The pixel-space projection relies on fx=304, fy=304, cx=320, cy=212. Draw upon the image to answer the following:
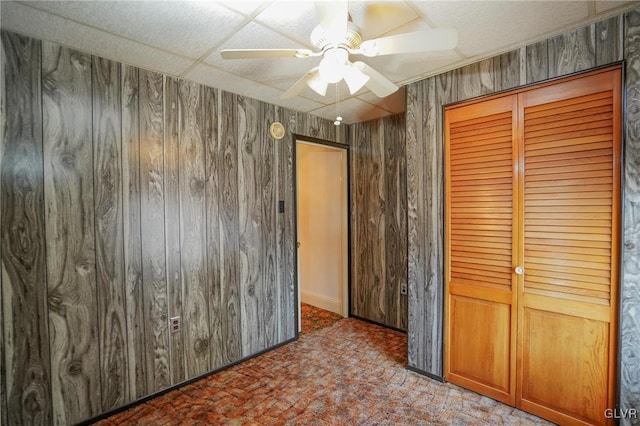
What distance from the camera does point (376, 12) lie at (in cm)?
155

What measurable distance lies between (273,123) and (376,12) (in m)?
1.65

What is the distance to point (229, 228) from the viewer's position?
106 inches

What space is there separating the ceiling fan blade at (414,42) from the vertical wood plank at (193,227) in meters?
1.61

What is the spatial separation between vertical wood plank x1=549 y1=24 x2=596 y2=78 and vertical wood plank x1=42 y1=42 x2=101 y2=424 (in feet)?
9.70

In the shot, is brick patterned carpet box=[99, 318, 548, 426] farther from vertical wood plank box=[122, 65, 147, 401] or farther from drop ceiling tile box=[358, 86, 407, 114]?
drop ceiling tile box=[358, 86, 407, 114]

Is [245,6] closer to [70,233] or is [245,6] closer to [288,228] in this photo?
[70,233]

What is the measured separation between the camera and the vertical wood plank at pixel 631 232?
1.63m

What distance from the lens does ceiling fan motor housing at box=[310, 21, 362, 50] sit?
1.33m

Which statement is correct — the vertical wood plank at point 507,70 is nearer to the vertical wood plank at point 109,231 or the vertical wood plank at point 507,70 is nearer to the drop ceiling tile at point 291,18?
the drop ceiling tile at point 291,18

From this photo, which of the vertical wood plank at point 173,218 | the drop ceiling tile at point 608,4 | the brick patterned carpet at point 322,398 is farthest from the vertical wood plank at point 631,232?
the vertical wood plank at point 173,218

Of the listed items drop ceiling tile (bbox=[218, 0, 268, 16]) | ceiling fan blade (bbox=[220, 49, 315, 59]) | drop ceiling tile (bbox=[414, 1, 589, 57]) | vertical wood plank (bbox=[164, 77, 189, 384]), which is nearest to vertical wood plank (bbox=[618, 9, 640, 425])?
drop ceiling tile (bbox=[414, 1, 589, 57])

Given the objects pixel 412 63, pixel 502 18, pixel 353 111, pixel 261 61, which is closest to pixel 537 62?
pixel 502 18

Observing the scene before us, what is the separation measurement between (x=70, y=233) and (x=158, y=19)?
1.40m

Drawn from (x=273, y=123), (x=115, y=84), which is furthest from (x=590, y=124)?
(x=115, y=84)
